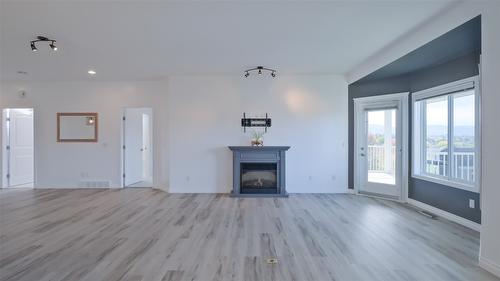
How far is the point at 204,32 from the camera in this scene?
368 cm

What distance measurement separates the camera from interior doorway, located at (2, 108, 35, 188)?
7.01 m

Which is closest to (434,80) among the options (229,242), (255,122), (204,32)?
(255,122)

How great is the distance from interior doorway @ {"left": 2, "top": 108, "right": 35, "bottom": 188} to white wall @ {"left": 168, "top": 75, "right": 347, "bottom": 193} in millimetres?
4264

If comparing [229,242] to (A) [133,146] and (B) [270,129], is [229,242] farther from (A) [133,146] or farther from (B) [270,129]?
(A) [133,146]

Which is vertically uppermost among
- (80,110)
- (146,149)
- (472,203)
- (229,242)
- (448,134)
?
(80,110)

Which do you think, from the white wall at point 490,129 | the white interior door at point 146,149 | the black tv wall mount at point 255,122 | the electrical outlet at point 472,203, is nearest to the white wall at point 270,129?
the black tv wall mount at point 255,122

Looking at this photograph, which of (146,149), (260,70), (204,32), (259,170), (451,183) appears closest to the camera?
(204,32)

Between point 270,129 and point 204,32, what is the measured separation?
312 centimetres

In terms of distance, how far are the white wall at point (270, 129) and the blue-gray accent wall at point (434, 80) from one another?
1.36 ft

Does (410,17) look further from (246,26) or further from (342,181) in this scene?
(342,181)

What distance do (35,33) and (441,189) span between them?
6705mm

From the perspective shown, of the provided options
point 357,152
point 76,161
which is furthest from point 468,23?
point 76,161

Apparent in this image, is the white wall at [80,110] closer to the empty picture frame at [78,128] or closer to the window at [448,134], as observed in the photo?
the empty picture frame at [78,128]

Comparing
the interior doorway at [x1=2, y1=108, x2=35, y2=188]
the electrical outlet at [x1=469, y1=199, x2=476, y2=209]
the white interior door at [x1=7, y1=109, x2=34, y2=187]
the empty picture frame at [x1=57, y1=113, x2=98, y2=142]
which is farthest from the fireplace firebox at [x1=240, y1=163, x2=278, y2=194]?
the white interior door at [x1=7, y1=109, x2=34, y2=187]
